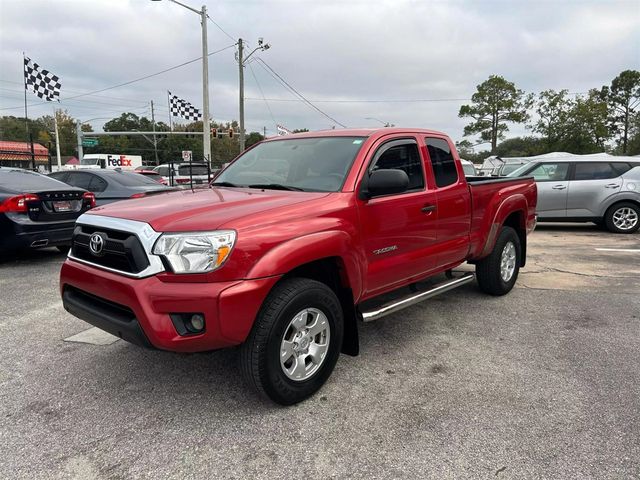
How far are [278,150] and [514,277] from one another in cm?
324

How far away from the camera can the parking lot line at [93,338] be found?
3908mm

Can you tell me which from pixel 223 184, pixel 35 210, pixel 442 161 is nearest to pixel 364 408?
pixel 223 184

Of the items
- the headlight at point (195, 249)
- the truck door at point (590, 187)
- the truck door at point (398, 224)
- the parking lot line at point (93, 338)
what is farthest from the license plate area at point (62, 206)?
the truck door at point (590, 187)

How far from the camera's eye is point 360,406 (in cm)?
289

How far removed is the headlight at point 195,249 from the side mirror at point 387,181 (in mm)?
Answer: 1108

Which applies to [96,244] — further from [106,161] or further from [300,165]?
[106,161]

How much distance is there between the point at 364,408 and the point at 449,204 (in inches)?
82.0

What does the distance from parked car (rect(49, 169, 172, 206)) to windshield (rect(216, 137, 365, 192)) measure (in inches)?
198

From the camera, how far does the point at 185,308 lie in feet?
8.06

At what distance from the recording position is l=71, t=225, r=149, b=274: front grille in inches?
102

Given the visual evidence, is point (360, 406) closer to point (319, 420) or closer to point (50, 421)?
point (319, 420)

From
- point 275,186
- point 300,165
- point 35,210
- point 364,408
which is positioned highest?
point 300,165

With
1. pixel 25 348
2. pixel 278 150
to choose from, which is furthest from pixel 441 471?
pixel 25 348

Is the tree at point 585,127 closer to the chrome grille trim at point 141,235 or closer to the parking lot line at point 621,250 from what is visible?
the parking lot line at point 621,250
